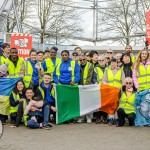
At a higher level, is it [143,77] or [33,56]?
[33,56]

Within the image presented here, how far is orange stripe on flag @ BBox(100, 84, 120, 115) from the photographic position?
9.01m

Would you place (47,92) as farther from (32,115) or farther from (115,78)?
(115,78)

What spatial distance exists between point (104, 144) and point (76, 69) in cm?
305

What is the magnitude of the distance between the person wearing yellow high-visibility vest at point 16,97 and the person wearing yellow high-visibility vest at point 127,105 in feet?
7.99

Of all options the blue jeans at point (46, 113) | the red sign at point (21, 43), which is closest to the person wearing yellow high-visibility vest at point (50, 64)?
the blue jeans at point (46, 113)

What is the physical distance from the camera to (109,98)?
914 cm

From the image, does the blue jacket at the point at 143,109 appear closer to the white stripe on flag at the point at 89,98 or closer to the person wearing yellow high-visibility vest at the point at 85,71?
the white stripe on flag at the point at 89,98

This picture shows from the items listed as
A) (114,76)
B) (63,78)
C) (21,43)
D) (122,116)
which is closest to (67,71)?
(63,78)

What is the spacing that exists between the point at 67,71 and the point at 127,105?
1833mm

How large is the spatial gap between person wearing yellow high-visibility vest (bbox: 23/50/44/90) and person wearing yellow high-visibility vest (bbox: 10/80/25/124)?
443 millimetres

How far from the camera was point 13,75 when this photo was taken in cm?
902

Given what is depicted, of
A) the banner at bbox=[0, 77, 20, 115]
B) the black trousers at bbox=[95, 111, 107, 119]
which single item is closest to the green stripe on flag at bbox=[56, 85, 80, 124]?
the black trousers at bbox=[95, 111, 107, 119]

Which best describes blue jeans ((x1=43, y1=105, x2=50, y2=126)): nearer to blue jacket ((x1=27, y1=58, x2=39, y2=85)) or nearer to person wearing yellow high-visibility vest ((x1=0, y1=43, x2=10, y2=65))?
blue jacket ((x1=27, y1=58, x2=39, y2=85))

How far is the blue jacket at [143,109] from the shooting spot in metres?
8.39
